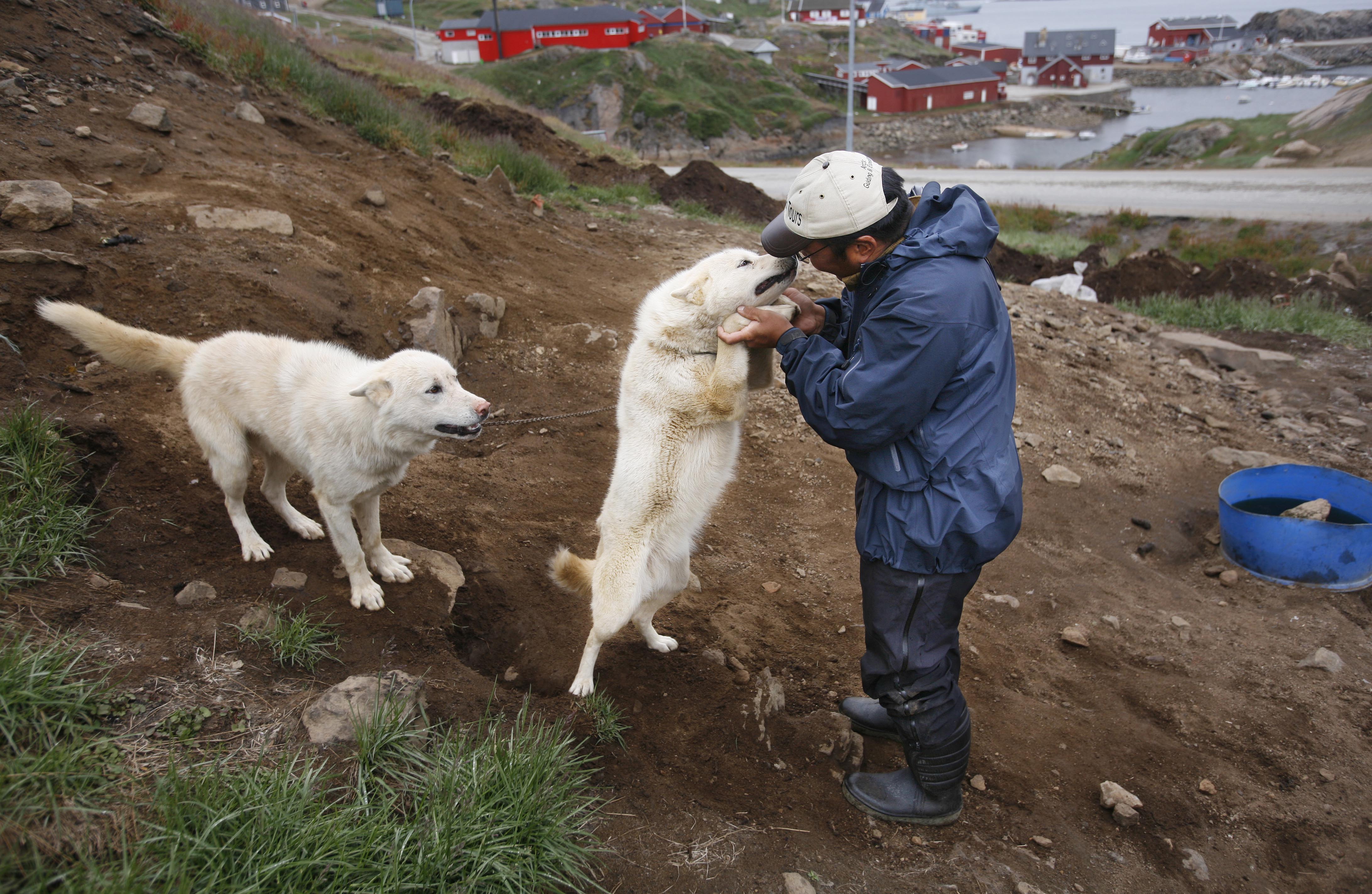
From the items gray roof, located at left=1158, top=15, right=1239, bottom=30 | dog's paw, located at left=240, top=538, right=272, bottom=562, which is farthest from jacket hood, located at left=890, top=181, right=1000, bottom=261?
gray roof, located at left=1158, top=15, right=1239, bottom=30

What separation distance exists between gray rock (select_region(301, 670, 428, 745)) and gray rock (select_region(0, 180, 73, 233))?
4651mm

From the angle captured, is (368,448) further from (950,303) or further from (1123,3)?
(1123,3)

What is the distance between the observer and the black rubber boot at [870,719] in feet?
12.6

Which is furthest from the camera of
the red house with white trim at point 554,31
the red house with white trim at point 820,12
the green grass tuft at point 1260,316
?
the red house with white trim at point 820,12

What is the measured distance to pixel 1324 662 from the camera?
465 centimetres

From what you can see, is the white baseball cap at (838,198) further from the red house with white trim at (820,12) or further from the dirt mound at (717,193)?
the red house with white trim at (820,12)

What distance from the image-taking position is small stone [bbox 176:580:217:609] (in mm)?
3383

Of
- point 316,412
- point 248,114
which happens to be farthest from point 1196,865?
point 248,114

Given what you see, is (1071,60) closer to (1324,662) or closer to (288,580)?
(1324,662)

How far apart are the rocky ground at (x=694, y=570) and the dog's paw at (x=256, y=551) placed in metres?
0.07

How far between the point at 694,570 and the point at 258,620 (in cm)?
281

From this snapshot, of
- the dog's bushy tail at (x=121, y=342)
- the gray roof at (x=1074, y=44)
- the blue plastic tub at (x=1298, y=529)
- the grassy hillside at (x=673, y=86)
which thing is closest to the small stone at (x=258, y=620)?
the dog's bushy tail at (x=121, y=342)

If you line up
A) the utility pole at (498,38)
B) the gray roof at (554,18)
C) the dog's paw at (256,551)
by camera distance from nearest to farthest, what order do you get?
1. the dog's paw at (256,551)
2. the utility pole at (498,38)
3. the gray roof at (554,18)

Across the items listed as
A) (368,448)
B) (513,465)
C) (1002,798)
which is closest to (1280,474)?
(1002,798)
